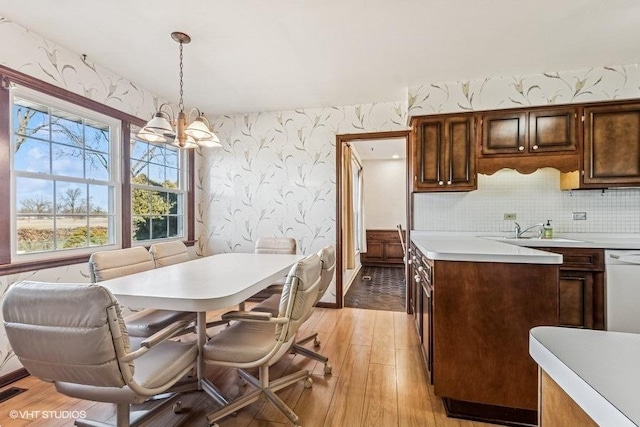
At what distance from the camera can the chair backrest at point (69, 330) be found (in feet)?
3.58

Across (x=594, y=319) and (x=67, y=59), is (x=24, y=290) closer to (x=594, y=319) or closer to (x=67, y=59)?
(x=67, y=59)

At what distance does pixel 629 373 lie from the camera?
1.41ft

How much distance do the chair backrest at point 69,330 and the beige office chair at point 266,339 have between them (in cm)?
49

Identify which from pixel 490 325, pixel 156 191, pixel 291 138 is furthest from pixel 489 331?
pixel 156 191

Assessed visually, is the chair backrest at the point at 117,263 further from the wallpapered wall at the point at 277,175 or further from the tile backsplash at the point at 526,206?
the tile backsplash at the point at 526,206

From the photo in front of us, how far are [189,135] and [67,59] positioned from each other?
1406 mm

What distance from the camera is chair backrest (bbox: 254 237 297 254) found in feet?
10.1

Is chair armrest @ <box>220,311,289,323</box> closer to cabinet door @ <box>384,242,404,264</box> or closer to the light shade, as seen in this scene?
the light shade

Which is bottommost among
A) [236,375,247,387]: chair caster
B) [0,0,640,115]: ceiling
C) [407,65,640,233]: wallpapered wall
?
[236,375,247,387]: chair caster

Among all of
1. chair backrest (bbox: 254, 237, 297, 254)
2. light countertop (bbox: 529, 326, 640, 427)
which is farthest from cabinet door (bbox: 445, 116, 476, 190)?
light countertop (bbox: 529, 326, 640, 427)

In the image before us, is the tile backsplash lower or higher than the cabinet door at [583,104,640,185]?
lower

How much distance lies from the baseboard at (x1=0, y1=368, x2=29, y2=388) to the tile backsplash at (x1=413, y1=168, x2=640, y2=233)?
3.57 metres

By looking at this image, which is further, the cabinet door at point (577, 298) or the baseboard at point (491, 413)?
the cabinet door at point (577, 298)

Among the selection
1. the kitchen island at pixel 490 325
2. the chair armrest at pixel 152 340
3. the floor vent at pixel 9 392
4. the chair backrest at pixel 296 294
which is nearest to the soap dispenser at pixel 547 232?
the kitchen island at pixel 490 325
